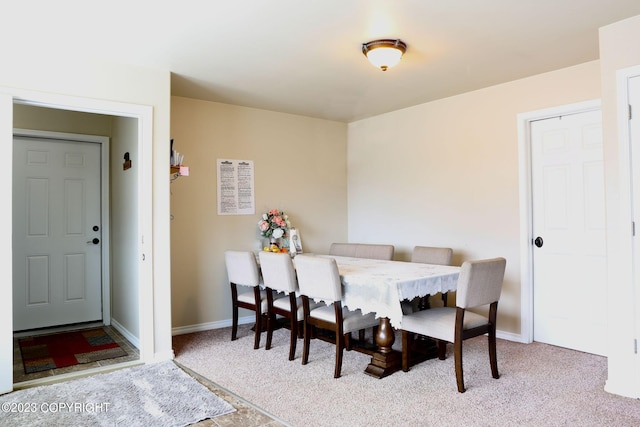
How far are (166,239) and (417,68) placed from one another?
247cm

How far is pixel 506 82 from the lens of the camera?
4.08 meters

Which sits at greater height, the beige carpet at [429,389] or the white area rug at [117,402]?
the white area rug at [117,402]

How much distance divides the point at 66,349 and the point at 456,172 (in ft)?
13.0

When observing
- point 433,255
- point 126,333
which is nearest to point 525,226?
point 433,255

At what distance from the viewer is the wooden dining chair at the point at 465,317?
2.81m

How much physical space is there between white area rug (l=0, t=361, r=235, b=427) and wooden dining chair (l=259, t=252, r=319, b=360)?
0.85 metres

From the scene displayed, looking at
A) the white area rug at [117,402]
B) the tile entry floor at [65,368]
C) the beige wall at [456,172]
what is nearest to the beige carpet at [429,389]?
the white area rug at [117,402]

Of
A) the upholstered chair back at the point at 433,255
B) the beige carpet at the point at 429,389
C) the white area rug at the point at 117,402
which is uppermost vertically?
the upholstered chair back at the point at 433,255

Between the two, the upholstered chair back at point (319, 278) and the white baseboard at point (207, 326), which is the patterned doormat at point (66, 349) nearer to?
the white baseboard at point (207, 326)

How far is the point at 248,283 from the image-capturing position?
3.96 m

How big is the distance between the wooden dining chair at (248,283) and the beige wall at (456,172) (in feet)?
6.00

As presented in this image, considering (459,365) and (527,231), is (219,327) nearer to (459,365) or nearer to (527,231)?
(459,365)

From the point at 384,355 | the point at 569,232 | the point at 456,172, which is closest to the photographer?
the point at 384,355

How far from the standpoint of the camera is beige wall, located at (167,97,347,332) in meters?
4.50
